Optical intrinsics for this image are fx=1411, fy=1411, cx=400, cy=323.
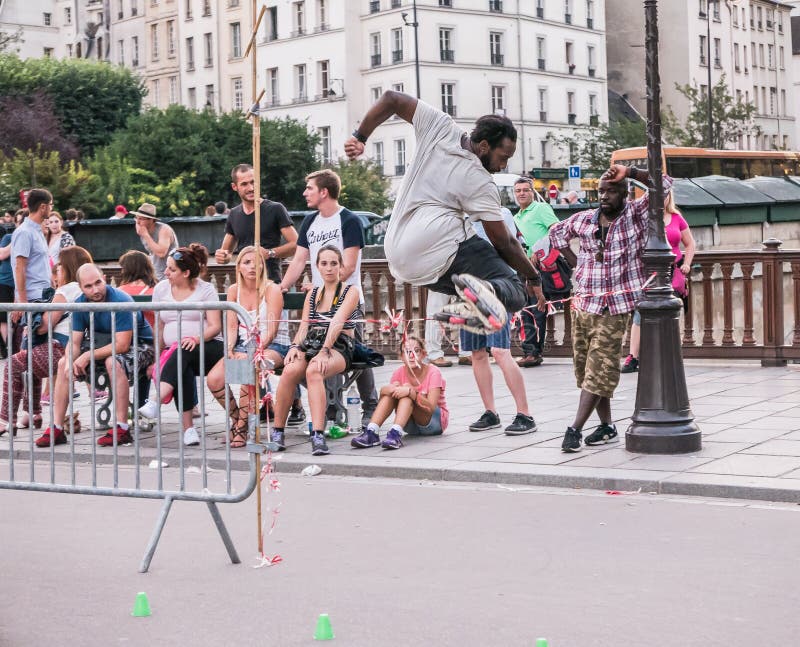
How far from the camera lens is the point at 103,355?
8695 millimetres

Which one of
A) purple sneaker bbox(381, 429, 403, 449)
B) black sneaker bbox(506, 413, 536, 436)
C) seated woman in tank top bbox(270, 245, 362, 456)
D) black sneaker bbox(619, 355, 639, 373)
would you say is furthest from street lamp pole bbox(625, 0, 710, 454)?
black sneaker bbox(619, 355, 639, 373)

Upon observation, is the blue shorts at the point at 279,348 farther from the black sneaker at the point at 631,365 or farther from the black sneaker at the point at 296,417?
the black sneaker at the point at 631,365

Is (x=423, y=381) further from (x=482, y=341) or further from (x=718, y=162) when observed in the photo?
(x=718, y=162)

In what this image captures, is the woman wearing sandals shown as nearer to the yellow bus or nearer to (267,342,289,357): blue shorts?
(267,342,289,357): blue shorts

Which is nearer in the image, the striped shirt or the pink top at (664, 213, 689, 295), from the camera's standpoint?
the striped shirt

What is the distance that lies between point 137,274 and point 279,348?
1.78 metres

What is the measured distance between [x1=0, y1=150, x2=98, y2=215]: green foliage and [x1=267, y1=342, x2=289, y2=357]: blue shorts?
2058cm

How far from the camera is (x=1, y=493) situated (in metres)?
8.98

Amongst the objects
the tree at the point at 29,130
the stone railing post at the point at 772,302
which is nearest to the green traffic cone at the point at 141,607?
the stone railing post at the point at 772,302

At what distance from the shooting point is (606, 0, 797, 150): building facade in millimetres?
89812

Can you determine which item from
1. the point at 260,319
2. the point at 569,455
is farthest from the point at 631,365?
the point at 260,319

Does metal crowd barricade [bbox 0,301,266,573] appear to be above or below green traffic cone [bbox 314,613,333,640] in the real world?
above

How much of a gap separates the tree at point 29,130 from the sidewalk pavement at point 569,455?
47072 millimetres

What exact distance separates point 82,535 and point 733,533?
3.34 meters
